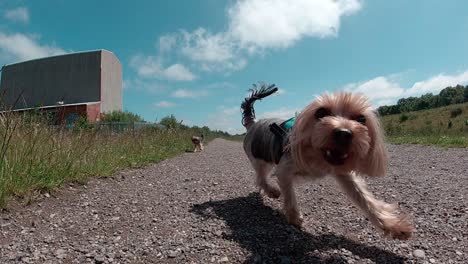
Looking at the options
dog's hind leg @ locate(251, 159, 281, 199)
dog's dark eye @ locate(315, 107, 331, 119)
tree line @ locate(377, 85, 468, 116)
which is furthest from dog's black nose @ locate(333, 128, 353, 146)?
tree line @ locate(377, 85, 468, 116)

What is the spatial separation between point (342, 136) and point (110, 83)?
146 feet

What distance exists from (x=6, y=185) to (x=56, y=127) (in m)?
2.20

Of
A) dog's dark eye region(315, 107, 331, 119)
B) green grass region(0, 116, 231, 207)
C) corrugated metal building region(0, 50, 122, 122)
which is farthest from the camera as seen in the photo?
corrugated metal building region(0, 50, 122, 122)

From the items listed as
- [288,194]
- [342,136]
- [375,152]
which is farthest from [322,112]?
[288,194]

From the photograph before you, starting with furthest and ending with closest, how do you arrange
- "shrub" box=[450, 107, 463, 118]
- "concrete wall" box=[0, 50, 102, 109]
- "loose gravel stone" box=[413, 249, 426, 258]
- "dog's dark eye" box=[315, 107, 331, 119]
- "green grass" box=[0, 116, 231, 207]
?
"shrub" box=[450, 107, 463, 118], "concrete wall" box=[0, 50, 102, 109], "green grass" box=[0, 116, 231, 207], "dog's dark eye" box=[315, 107, 331, 119], "loose gravel stone" box=[413, 249, 426, 258]

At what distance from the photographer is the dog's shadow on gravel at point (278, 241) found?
264 cm

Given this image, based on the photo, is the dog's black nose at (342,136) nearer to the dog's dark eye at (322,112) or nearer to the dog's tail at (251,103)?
the dog's dark eye at (322,112)

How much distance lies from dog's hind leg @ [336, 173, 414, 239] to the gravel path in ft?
0.36

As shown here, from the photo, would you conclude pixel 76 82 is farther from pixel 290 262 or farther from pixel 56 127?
pixel 290 262

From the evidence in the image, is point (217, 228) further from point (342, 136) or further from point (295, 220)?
point (342, 136)

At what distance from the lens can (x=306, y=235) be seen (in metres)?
3.20

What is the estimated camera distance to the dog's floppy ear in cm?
301

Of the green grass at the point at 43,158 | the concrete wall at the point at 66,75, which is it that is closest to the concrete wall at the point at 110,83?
the concrete wall at the point at 66,75

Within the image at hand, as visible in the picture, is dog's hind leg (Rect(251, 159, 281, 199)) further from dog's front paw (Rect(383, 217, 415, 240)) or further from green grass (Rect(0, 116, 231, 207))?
green grass (Rect(0, 116, 231, 207))
